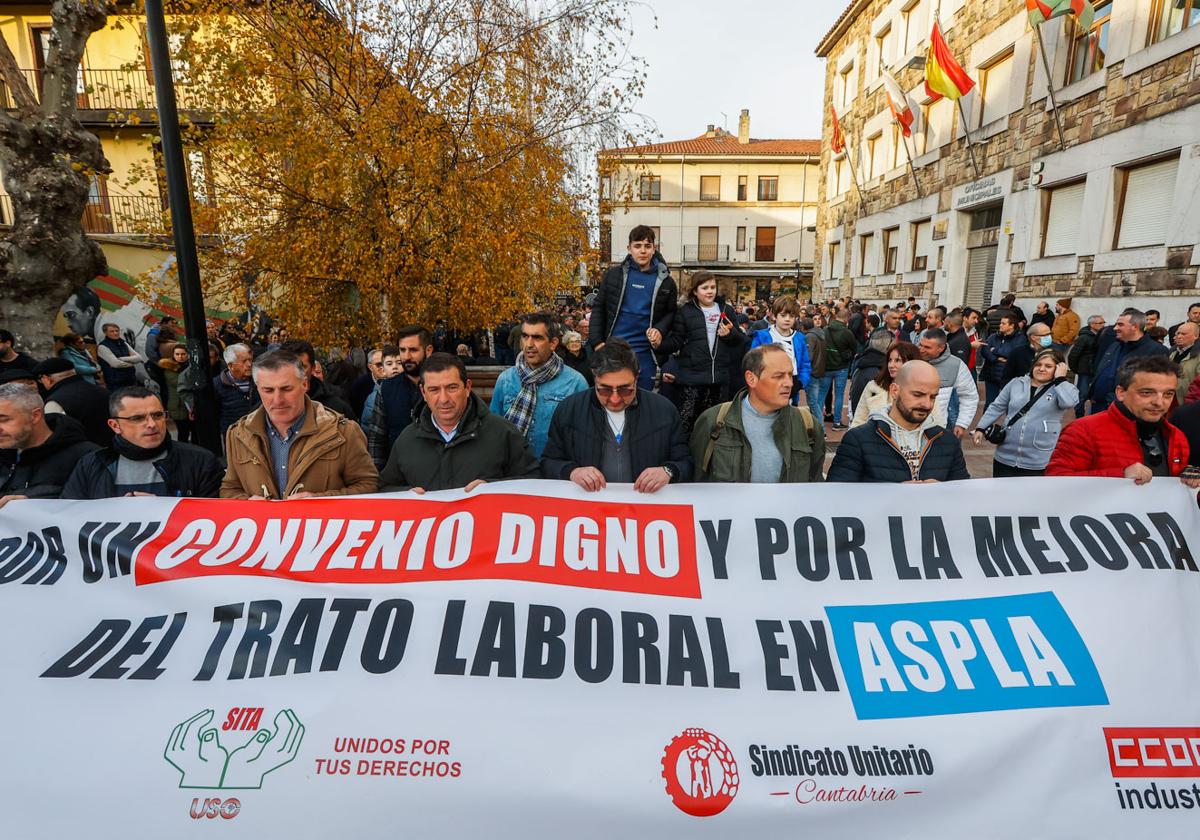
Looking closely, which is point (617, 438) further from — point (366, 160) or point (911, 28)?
point (911, 28)

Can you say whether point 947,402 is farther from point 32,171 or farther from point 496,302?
point 32,171

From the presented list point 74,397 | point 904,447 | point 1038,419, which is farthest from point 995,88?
point 74,397

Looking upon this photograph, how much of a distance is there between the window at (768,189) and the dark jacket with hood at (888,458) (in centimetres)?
4593

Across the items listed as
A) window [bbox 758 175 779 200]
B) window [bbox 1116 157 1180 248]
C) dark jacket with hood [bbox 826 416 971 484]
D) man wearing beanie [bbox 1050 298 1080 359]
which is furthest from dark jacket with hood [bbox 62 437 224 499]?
window [bbox 758 175 779 200]

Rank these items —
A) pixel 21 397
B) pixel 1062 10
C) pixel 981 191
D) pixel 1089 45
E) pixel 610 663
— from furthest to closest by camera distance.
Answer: pixel 981 191 → pixel 1089 45 → pixel 1062 10 → pixel 21 397 → pixel 610 663

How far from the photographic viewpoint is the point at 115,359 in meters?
8.73

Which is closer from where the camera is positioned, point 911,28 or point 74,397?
point 74,397

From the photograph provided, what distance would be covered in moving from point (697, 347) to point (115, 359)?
27.2 ft

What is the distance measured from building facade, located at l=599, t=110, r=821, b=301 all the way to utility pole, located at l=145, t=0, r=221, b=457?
40.9 meters

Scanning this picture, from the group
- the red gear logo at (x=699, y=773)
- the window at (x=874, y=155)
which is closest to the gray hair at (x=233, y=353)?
the red gear logo at (x=699, y=773)

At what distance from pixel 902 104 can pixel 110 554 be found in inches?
905

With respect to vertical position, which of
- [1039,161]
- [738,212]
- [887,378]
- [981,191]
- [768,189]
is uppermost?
[768,189]

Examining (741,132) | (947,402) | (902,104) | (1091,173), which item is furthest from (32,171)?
(741,132)

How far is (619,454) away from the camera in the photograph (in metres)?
3.42
